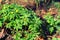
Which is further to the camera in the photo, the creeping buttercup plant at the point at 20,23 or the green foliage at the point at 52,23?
the green foliage at the point at 52,23

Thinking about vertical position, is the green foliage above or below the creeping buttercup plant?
below

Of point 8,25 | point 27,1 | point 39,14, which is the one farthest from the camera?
point 27,1

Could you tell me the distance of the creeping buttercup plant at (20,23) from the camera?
563 cm

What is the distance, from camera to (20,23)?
5656mm

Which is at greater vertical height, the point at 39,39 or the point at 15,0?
the point at 15,0

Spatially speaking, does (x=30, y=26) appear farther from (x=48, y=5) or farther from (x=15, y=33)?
A: (x=48, y=5)

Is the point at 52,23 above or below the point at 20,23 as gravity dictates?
below

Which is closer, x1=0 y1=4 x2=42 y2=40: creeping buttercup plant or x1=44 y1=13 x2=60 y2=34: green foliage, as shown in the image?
x1=0 y1=4 x2=42 y2=40: creeping buttercup plant

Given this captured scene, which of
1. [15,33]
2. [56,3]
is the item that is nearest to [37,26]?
[15,33]

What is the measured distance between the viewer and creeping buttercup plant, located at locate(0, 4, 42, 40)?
5.63 meters

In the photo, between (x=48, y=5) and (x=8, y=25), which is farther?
(x=48, y=5)

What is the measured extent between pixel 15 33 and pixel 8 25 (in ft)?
0.92

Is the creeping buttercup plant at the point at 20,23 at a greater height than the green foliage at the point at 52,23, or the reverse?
the creeping buttercup plant at the point at 20,23

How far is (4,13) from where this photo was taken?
5.84 m
